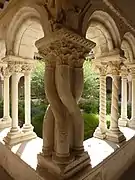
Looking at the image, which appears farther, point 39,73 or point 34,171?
point 39,73

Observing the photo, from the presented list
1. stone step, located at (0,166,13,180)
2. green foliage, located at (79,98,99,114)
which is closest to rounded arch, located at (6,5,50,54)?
stone step, located at (0,166,13,180)

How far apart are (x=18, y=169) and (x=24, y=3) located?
170cm

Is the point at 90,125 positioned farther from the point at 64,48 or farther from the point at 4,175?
the point at 64,48

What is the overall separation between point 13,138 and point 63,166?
971mm

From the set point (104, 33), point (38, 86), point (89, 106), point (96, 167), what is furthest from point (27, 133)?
point (38, 86)

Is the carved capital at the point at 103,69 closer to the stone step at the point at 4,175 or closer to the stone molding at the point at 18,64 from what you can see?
the stone molding at the point at 18,64

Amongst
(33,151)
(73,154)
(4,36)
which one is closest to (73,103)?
(73,154)

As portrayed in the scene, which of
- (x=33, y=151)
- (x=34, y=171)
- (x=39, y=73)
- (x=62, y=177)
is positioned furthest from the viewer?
(x=39, y=73)

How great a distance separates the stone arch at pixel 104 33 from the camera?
2.18 meters

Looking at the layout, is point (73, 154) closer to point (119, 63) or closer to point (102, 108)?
point (102, 108)

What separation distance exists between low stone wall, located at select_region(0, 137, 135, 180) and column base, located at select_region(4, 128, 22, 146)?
0.07 m

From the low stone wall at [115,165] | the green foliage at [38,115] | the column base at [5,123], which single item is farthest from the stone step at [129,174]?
→ the column base at [5,123]

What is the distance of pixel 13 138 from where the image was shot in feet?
7.41

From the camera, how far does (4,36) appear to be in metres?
2.38
